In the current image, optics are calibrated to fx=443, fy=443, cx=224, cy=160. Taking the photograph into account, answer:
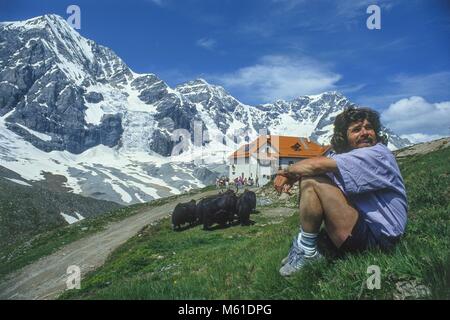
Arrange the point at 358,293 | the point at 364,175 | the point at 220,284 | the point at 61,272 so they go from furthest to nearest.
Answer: the point at 61,272 → the point at 220,284 → the point at 364,175 → the point at 358,293

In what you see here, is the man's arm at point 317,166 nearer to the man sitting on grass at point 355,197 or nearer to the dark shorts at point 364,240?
the man sitting on grass at point 355,197

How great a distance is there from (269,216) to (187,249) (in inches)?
402

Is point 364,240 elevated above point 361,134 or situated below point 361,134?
below

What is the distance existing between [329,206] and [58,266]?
19602 millimetres

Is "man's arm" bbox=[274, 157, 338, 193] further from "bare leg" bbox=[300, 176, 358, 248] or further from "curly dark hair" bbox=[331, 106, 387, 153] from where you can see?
"curly dark hair" bbox=[331, 106, 387, 153]

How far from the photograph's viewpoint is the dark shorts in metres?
6.11

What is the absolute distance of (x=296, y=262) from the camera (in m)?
6.54

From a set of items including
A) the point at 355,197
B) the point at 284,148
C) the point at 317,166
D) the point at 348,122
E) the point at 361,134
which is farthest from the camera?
the point at 284,148

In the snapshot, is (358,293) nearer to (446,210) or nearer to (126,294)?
(126,294)

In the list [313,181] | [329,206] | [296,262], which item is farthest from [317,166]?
[296,262]

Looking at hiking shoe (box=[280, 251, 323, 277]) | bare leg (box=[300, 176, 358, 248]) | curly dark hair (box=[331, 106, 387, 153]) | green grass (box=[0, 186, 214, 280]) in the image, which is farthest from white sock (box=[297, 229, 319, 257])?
green grass (box=[0, 186, 214, 280])

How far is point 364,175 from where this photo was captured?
599 cm

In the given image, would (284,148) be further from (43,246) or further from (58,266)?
(58,266)
